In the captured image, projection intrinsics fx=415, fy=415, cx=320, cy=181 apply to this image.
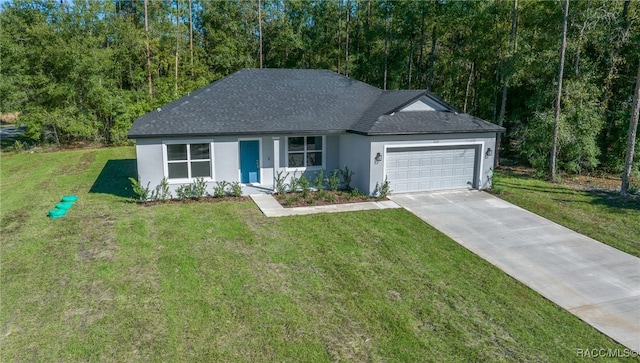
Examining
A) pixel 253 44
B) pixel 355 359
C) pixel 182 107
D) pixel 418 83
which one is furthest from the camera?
pixel 253 44

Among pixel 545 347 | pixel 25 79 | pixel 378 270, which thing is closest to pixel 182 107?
pixel 378 270

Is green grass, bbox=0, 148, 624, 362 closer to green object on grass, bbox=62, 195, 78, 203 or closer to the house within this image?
green object on grass, bbox=62, 195, 78, 203

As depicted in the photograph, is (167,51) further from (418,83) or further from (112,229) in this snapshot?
(112,229)

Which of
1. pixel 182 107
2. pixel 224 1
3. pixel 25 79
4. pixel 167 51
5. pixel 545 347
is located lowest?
pixel 545 347

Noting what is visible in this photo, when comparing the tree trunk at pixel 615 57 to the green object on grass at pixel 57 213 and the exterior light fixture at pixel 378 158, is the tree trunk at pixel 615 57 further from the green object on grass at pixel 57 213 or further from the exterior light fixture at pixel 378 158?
the green object on grass at pixel 57 213

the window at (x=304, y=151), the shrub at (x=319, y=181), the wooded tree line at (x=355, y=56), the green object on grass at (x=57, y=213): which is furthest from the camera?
the wooded tree line at (x=355, y=56)

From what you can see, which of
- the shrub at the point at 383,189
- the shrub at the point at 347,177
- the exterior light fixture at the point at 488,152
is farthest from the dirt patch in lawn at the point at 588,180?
the shrub at the point at 347,177

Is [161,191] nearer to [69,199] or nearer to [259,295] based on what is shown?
→ [69,199]
